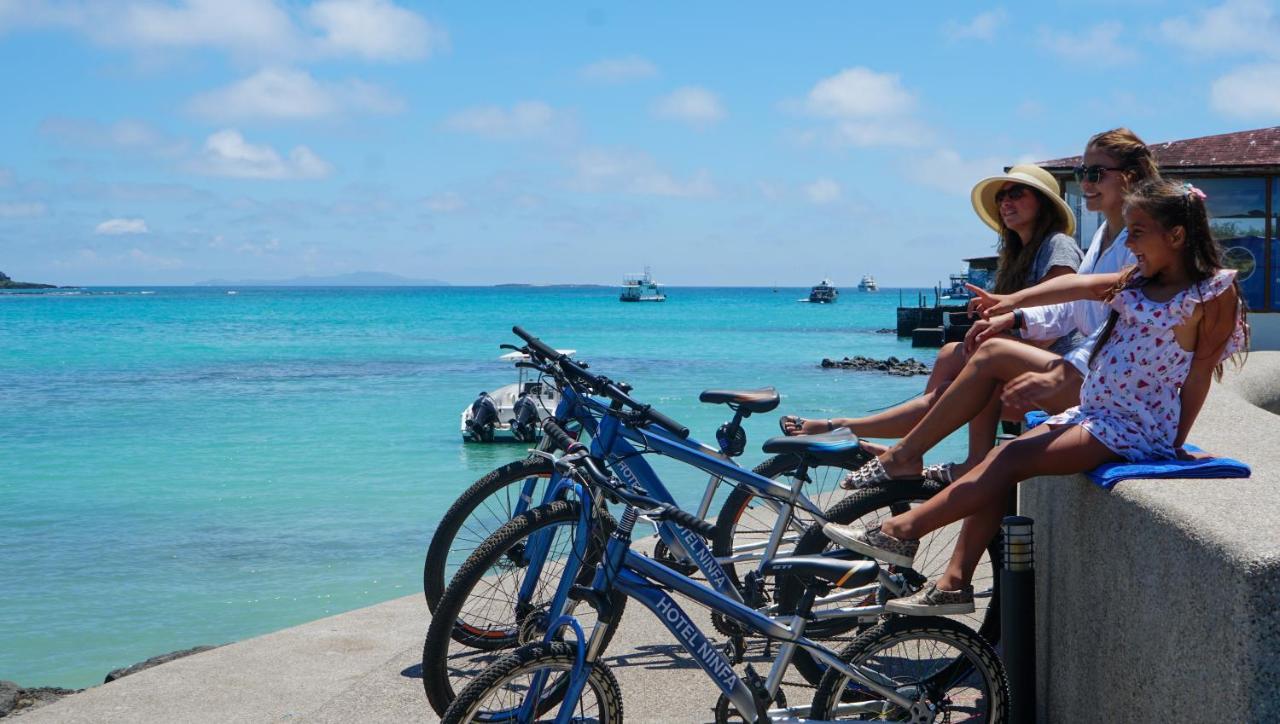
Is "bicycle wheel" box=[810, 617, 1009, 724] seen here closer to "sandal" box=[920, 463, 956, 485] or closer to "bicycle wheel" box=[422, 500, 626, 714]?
"bicycle wheel" box=[422, 500, 626, 714]

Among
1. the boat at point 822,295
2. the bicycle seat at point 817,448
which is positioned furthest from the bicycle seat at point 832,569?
the boat at point 822,295

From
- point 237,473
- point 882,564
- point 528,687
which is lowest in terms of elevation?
point 237,473

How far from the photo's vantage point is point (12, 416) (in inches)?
1112

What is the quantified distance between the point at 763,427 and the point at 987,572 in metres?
17.7

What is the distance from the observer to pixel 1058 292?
3.98m

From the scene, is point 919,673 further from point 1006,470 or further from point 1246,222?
point 1246,222

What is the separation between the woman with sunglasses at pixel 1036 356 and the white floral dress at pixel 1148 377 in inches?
25.5

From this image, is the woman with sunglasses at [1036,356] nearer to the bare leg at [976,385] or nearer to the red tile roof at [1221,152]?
the bare leg at [976,385]

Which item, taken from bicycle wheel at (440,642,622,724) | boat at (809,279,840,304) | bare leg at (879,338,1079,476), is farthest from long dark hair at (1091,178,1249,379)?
boat at (809,279,840,304)

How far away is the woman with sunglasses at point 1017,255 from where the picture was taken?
4.83 m

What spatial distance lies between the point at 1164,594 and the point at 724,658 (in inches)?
47.2

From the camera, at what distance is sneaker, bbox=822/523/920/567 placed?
142 inches

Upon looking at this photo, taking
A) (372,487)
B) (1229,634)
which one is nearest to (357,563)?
(372,487)

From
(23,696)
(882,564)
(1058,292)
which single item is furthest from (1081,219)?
(23,696)
